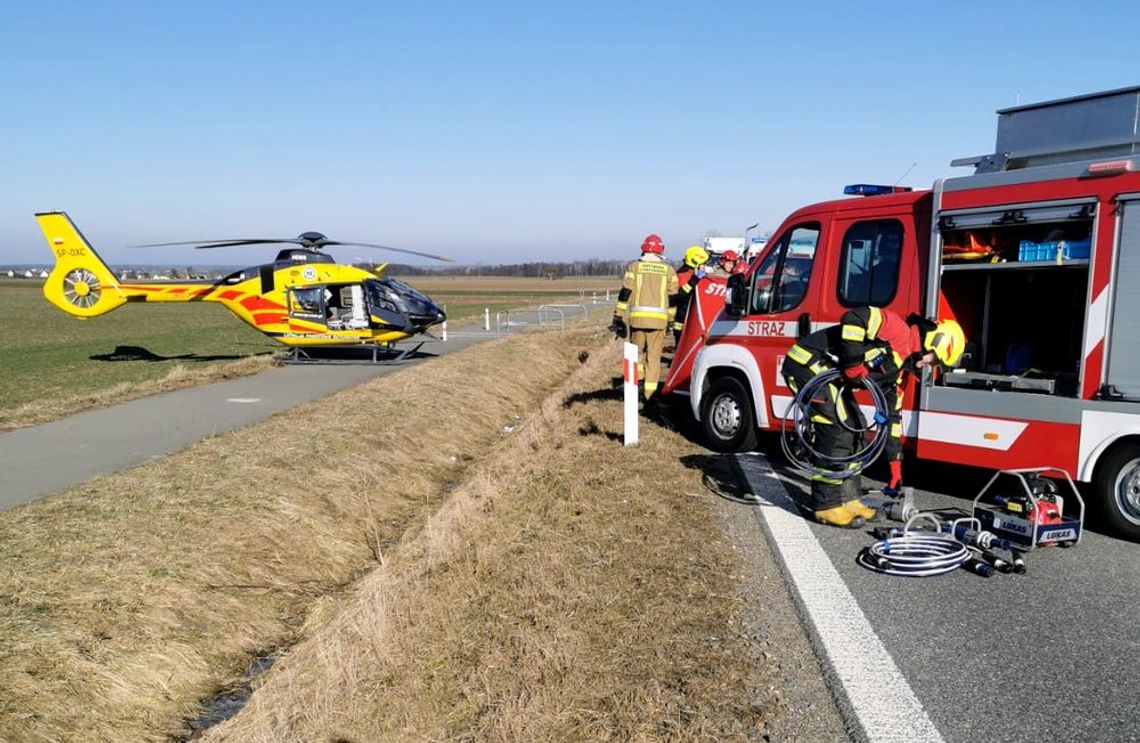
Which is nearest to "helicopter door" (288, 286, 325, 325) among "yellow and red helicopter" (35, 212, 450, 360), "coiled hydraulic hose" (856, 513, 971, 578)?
"yellow and red helicopter" (35, 212, 450, 360)

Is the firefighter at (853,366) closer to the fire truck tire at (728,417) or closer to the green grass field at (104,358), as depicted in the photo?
the fire truck tire at (728,417)

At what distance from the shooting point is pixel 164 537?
24.9 feet

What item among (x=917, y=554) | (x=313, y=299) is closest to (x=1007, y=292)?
(x=917, y=554)

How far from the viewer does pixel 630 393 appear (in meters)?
9.14

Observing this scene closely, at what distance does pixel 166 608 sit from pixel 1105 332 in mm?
7283

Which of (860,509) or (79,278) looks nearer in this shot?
(860,509)

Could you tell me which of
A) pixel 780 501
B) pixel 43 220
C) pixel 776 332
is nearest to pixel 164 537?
pixel 780 501

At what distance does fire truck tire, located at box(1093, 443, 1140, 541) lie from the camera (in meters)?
5.96

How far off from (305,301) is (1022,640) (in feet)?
59.1

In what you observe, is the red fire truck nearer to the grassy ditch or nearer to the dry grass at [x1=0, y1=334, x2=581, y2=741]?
the grassy ditch

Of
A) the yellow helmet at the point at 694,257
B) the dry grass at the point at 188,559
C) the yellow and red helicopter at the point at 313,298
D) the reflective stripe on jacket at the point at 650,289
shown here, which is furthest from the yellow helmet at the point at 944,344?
the yellow and red helicopter at the point at 313,298

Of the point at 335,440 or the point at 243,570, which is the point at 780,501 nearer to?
the point at 243,570

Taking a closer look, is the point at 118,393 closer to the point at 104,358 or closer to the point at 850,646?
the point at 104,358

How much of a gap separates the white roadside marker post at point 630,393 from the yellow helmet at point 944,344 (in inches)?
127
